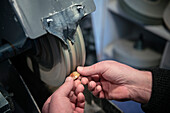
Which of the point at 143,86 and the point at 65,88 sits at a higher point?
the point at 65,88

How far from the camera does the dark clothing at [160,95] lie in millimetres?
632

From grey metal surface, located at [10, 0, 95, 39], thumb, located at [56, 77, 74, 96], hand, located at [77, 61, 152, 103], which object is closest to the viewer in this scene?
grey metal surface, located at [10, 0, 95, 39]

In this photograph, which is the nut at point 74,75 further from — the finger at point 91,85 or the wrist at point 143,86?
the wrist at point 143,86

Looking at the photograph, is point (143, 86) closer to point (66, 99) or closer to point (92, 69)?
point (92, 69)

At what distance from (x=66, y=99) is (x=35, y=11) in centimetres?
31

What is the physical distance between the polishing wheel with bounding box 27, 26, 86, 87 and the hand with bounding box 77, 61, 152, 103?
9cm

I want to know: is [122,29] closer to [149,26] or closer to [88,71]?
[149,26]

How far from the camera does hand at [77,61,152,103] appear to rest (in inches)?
27.0

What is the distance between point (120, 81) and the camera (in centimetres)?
73

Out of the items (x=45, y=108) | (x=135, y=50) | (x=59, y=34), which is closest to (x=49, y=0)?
(x=59, y=34)

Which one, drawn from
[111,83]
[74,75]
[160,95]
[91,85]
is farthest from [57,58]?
[160,95]

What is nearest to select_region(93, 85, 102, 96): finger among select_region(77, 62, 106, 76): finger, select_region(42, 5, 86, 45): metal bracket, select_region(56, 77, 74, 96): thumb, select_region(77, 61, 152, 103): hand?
select_region(77, 61, 152, 103): hand

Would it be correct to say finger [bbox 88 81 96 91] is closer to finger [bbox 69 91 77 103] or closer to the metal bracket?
finger [bbox 69 91 77 103]

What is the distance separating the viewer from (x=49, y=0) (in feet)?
1.55
